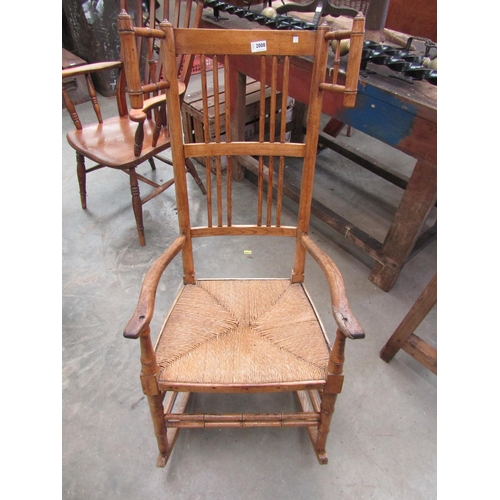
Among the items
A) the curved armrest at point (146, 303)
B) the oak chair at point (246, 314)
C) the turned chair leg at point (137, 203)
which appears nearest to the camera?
the curved armrest at point (146, 303)

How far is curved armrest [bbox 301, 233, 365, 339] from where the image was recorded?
2.61 ft

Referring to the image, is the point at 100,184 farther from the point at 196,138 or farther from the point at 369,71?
the point at 369,71

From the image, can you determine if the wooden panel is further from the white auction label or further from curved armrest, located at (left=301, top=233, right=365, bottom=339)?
curved armrest, located at (left=301, top=233, right=365, bottom=339)

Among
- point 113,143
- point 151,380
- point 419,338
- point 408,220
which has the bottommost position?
point 419,338

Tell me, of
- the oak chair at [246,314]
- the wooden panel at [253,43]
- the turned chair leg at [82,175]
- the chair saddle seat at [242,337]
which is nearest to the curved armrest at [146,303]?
the oak chair at [246,314]

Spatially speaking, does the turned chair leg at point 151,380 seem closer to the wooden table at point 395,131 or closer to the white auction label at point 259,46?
the white auction label at point 259,46

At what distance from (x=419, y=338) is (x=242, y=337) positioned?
0.79 meters

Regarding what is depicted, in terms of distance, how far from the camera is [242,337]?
105 centimetres

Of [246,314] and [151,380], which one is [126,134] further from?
[151,380]

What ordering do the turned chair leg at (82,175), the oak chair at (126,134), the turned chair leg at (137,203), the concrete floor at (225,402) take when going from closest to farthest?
the concrete floor at (225,402) < the oak chair at (126,134) < the turned chair leg at (137,203) < the turned chair leg at (82,175)

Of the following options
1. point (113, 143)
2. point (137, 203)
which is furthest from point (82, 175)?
point (137, 203)

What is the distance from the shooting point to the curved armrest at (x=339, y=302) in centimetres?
80

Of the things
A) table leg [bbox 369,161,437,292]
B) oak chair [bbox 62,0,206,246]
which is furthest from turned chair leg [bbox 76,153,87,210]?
table leg [bbox 369,161,437,292]

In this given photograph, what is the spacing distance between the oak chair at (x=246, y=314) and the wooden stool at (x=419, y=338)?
0.45 meters
